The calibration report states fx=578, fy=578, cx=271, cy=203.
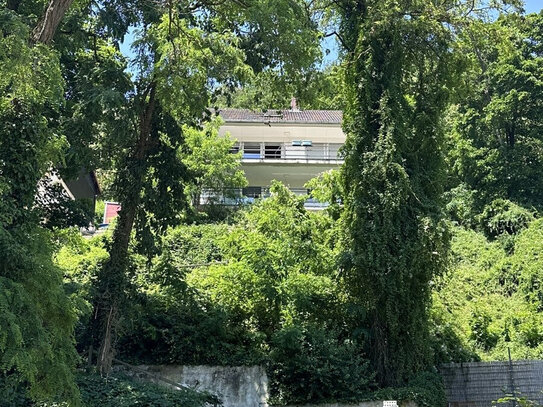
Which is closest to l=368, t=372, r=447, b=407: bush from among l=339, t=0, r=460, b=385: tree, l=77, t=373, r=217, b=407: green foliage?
l=339, t=0, r=460, b=385: tree

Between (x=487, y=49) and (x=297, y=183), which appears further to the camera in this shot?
(x=297, y=183)

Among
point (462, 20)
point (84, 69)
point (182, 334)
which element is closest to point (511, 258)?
point (462, 20)

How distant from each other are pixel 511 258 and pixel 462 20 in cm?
999

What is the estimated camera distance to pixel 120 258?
46.2 ft

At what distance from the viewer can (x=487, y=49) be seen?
1622 centimetres

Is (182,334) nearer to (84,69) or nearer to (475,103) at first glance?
(84,69)

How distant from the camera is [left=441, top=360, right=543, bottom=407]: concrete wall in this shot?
1412 cm

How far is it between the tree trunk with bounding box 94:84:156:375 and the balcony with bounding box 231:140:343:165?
18573 mm

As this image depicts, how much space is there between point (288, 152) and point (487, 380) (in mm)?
21645


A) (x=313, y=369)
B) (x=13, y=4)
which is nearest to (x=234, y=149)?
(x=13, y=4)

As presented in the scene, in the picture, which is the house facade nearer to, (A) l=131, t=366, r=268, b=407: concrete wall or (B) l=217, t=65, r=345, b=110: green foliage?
(B) l=217, t=65, r=345, b=110: green foliage

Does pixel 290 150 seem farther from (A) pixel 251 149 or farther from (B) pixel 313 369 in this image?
(B) pixel 313 369

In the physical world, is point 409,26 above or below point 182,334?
above

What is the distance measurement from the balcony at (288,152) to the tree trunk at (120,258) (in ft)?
60.9
